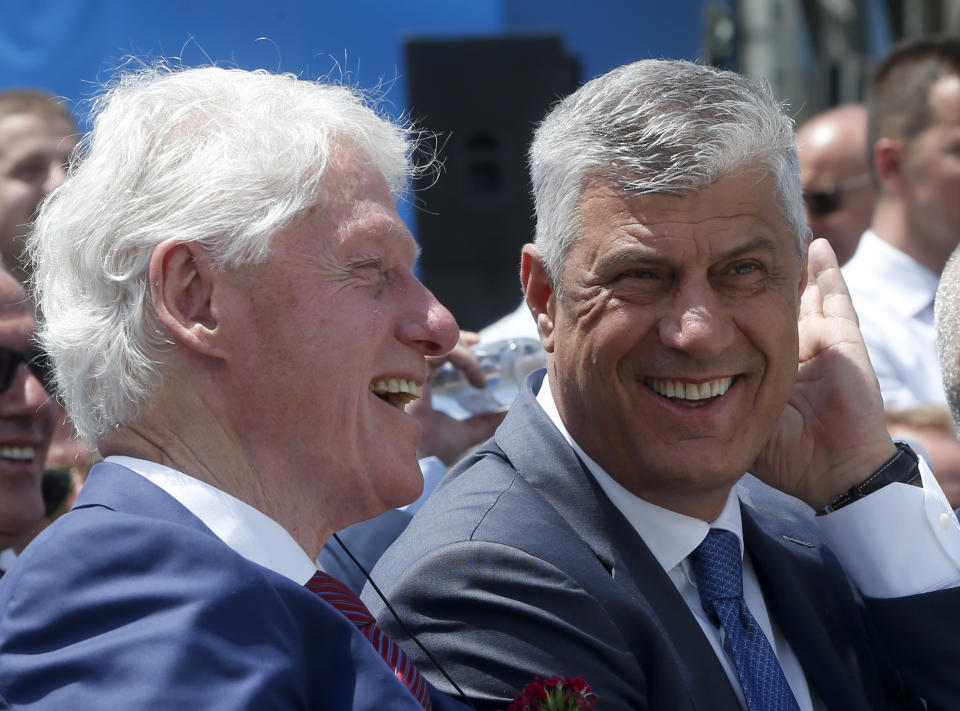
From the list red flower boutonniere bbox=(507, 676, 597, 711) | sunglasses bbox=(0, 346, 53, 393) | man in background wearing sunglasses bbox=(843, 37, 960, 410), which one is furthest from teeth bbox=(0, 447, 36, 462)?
man in background wearing sunglasses bbox=(843, 37, 960, 410)

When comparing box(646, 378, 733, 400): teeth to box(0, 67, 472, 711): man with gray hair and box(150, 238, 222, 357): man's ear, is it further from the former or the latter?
box(150, 238, 222, 357): man's ear

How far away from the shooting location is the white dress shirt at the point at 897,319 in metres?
3.97

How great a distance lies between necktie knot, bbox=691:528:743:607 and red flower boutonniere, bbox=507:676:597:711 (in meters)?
0.58

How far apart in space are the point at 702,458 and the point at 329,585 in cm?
79

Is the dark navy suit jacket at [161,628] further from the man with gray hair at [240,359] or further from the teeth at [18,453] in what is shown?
the teeth at [18,453]

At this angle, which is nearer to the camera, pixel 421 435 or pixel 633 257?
pixel 633 257

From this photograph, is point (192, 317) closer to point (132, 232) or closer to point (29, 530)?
point (132, 232)

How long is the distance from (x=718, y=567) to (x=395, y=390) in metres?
0.75

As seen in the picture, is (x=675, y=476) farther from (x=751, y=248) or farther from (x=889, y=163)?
(x=889, y=163)

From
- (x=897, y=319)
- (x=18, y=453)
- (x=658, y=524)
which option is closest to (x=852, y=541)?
(x=658, y=524)

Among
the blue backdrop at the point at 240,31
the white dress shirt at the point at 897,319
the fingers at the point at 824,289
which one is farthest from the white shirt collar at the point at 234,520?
the blue backdrop at the point at 240,31

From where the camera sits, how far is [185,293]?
5.73ft

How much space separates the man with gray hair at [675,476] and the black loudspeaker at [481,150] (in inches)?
154

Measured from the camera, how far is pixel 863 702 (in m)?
2.23
